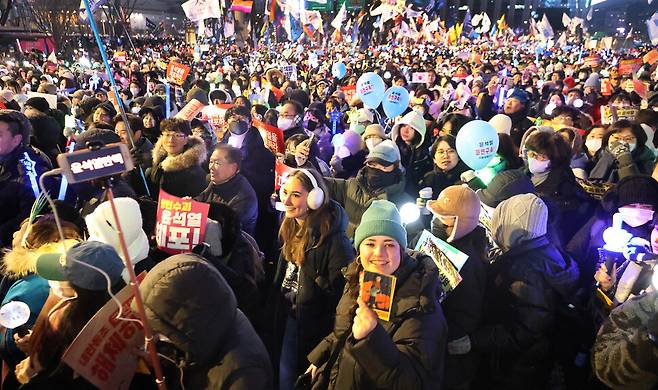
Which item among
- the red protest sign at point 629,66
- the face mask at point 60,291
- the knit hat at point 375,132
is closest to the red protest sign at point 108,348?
the face mask at point 60,291

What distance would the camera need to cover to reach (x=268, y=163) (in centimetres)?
525

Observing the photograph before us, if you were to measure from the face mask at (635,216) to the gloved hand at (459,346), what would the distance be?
161cm

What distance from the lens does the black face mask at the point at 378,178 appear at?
393 centimetres

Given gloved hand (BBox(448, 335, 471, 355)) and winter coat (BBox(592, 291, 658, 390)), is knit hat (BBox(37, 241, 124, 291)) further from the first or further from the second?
winter coat (BBox(592, 291, 658, 390))

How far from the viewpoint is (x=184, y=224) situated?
2822 mm

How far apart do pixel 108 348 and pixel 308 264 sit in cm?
133

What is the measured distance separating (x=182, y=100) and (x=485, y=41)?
94.0 ft

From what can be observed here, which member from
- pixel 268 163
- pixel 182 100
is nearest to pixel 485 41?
pixel 182 100

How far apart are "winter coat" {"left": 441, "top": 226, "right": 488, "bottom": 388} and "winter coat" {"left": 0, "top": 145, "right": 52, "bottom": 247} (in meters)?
3.49

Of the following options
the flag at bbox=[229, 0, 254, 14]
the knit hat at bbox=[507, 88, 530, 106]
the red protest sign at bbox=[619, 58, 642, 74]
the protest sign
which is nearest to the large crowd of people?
the knit hat at bbox=[507, 88, 530, 106]

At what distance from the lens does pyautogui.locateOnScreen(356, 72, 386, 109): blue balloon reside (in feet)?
24.6

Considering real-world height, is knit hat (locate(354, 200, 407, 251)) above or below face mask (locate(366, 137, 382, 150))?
above

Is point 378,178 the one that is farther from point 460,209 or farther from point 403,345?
point 403,345

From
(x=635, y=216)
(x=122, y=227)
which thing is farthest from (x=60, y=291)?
(x=635, y=216)
